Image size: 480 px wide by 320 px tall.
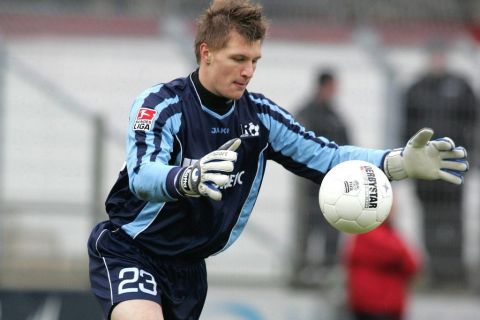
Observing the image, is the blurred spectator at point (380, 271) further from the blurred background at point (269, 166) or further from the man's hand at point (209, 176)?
the man's hand at point (209, 176)

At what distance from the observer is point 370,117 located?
31.8ft

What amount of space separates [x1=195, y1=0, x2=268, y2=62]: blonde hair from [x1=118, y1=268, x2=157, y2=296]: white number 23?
4.09 feet

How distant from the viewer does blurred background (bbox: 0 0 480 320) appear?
9219mm

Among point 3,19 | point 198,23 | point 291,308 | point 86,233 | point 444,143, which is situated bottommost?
point 291,308

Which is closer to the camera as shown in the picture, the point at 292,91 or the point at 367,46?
the point at 292,91

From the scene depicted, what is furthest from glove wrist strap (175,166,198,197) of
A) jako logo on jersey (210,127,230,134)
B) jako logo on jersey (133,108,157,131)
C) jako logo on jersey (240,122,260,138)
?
jako logo on jersey (240,122,260,138)

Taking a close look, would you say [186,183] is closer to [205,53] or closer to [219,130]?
[219,130]

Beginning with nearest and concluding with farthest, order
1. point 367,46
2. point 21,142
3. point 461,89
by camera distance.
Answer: point 21,142 → point 461,89 → point 367,46

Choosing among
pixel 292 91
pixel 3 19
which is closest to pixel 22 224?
pixel 3 19

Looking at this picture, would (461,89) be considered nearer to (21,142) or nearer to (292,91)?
(292,91)

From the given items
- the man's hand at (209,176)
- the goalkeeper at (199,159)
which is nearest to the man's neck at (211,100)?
the goalkeeper at (199,159)

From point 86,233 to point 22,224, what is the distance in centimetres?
56

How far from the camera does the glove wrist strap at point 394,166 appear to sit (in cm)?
584

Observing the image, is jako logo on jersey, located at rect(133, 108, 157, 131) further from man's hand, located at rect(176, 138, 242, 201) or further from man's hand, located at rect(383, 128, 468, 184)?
man's hand, located at rect(383, 128, 468, 184)
